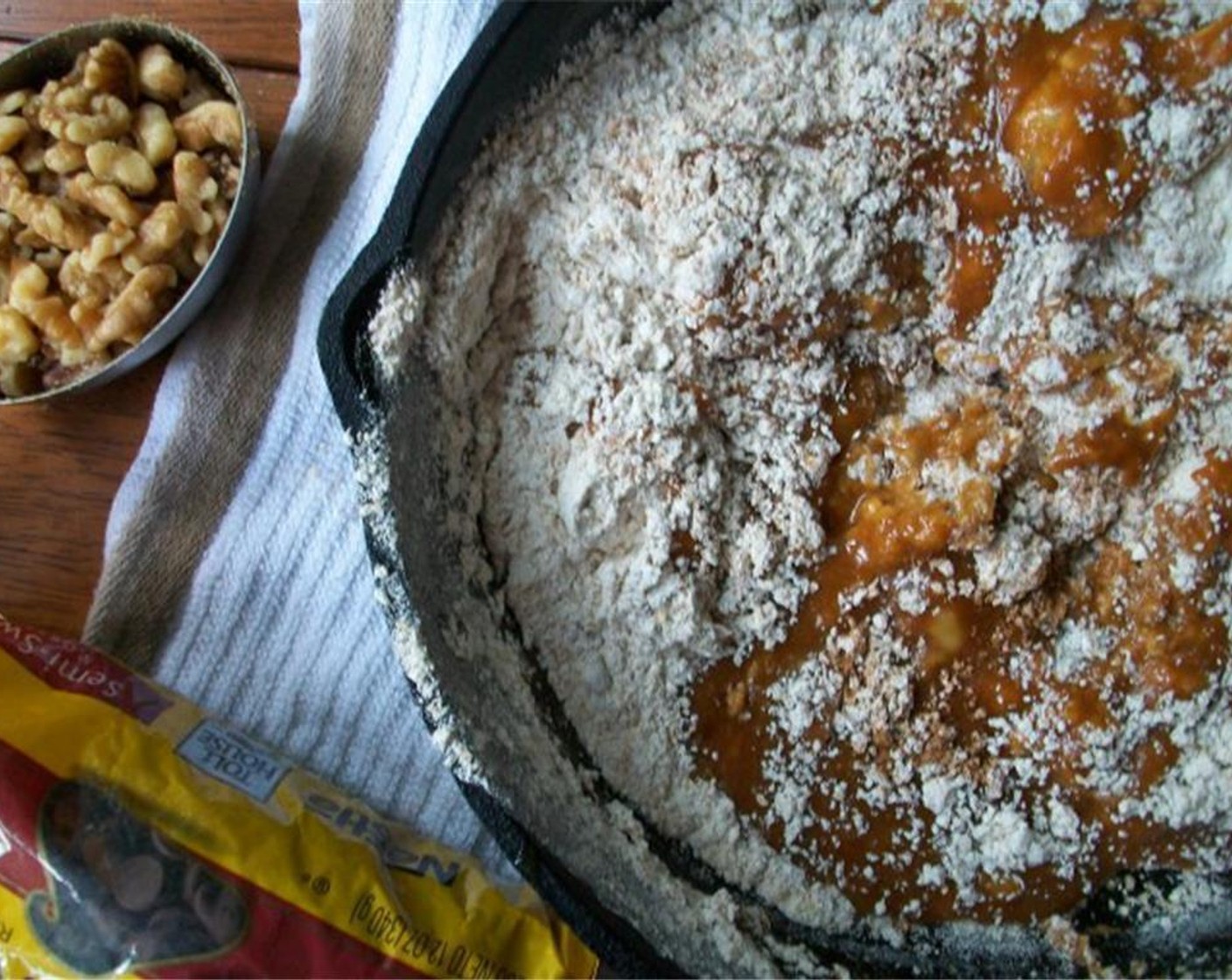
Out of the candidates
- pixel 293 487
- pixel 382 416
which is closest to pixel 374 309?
pixel 382 416

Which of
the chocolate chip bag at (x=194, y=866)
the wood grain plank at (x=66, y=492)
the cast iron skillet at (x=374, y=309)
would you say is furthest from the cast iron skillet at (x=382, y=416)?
the wood grain plank at (x=66, y=492)

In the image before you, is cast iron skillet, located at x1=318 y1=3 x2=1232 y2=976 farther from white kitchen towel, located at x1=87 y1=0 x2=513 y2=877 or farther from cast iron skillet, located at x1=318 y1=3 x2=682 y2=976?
Result: white kitchen towel, located at x1=87 y1=0 x2=513 y2=877

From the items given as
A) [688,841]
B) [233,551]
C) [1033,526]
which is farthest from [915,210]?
[233,551]

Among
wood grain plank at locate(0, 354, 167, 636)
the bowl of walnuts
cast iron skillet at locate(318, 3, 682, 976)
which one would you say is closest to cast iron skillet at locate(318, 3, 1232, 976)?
cast iron skillet at locate(318, 3, 682, 976)

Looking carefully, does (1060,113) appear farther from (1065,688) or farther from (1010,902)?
(1010,902)

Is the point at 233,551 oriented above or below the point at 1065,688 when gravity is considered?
below

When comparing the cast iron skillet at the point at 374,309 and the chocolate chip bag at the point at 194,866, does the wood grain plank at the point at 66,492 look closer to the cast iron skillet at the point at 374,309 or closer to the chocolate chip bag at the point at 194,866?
the chocolate chip bag at the point at 194,866

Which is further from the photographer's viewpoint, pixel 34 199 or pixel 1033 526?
pixel 34 199
